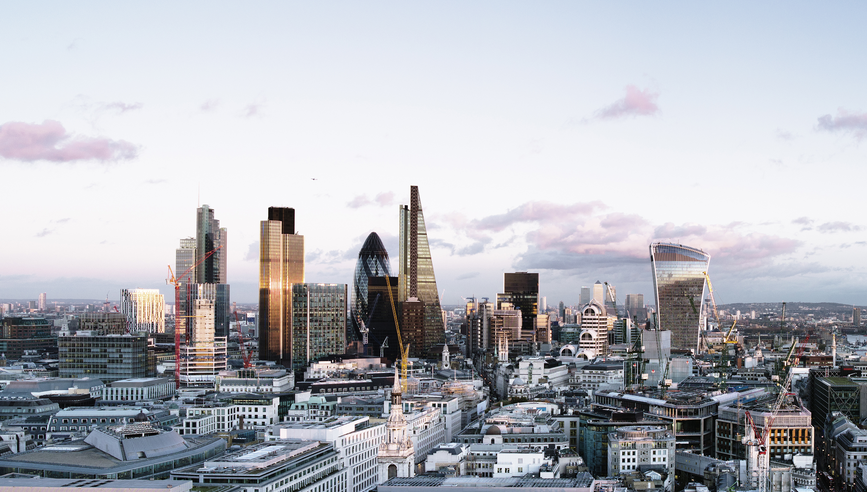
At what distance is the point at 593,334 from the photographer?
190 metres

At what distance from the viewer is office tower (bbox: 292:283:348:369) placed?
185 meters

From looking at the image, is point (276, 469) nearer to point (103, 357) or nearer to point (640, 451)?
point (640, 451)

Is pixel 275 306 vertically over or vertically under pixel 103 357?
over

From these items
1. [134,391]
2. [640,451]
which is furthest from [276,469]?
[134,391]

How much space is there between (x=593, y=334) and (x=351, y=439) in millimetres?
114597

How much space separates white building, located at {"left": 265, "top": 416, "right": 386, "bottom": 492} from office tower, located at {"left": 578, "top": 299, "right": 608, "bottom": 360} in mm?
102677

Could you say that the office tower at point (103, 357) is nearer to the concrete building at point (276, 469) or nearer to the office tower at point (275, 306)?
the office tower at point (275, 306)

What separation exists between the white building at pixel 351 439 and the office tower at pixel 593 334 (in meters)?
103

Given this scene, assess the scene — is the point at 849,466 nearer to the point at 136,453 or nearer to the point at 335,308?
the point at 136,453

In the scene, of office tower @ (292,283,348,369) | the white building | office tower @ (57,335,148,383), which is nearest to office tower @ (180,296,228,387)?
office tower @ (57,335,148,383)

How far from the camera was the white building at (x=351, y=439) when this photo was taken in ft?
261

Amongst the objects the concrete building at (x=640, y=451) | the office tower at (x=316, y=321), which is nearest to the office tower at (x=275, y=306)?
the office tower at (x=316, y=321)

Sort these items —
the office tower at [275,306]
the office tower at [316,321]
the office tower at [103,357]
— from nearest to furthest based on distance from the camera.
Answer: the office tower at [103,357]
the office tower at [316,321]
the office tower at [275,306]

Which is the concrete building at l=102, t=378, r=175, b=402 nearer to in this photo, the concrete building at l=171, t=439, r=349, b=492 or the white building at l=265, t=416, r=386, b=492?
the white building at l=265, t=416, r=386, b=492
